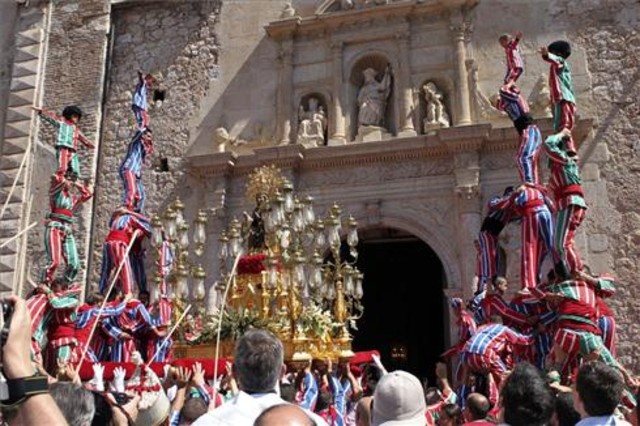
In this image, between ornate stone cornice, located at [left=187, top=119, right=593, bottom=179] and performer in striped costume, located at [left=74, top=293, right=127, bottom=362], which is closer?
performer in striped costume, located at [left=74, top=293, right=127, bottom=362]

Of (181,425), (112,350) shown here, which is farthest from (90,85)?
(181,425)

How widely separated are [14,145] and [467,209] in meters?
9.02

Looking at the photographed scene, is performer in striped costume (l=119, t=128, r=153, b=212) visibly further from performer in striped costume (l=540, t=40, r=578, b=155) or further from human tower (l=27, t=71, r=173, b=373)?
performer in striped costume (l=540, t=40, r=578, b=155)

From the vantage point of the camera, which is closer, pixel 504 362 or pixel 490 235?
pixel 504 362

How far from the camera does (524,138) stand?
23.9 feet

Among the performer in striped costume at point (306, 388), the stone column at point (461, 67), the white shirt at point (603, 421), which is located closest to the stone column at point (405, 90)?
the stone column at point (461, 67)

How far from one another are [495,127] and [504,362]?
17.8 feet

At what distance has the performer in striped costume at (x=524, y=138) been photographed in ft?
23.5

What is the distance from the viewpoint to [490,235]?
7.32 meters

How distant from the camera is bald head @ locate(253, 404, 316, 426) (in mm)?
1825

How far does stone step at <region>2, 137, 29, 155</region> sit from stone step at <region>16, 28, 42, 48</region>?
2185 mm

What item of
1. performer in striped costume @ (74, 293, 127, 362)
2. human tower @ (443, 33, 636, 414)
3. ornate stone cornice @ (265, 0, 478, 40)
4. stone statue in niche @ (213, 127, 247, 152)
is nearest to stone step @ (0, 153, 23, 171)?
stone statue in niche @ (213, 127, 247, 152)

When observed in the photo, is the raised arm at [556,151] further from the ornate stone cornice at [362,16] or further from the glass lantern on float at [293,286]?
the ornate stone cornice at [362,16]

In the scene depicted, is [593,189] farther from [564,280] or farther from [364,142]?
[564,280]
